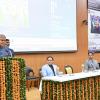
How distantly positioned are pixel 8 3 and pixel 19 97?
4.47m

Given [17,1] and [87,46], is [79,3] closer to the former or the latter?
Answer: [87,46]

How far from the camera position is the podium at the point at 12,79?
2658 mm

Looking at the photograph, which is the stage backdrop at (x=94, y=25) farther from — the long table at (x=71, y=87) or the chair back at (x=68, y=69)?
the long table at (x=71, y=87)

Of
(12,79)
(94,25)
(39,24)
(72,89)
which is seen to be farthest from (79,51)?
(12,79)

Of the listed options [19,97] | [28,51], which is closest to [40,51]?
[28,51]

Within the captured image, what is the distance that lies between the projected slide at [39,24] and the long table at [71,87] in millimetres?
3276

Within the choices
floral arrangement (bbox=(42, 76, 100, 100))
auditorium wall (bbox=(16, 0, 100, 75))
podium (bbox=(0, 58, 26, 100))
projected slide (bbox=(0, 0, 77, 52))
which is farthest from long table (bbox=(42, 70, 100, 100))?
auditorium wall (bbox=(16, 0, 100, 75))

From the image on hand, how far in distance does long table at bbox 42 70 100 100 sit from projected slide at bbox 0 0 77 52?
10.7ft

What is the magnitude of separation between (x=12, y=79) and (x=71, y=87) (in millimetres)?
1168

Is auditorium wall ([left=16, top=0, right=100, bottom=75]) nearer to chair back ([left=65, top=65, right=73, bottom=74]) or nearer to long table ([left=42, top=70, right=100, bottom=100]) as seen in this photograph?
chair back ([left=65, top=65, right=73, bottom=74])

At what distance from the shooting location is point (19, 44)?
7.14 metres

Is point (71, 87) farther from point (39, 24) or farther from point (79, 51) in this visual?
point (79, 51)

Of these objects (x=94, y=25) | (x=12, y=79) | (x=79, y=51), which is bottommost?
(x=12, y=79)

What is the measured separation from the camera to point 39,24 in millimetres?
7703
